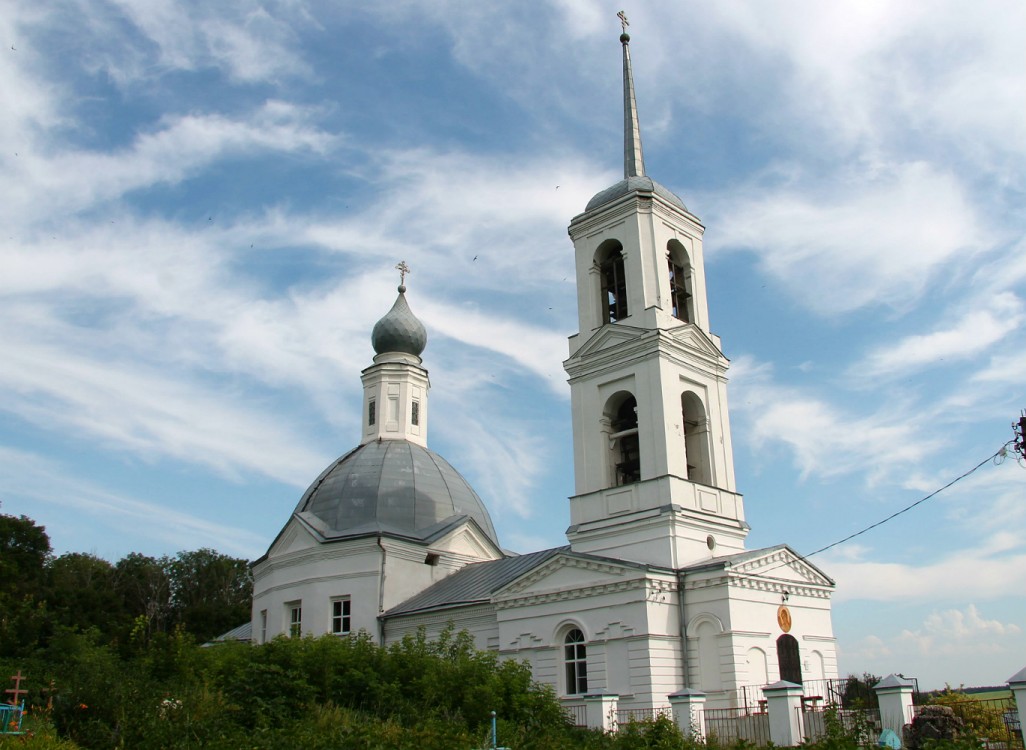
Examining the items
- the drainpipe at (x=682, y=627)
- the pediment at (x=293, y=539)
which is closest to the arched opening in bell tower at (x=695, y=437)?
the drainpipe at (x=682, y=627)

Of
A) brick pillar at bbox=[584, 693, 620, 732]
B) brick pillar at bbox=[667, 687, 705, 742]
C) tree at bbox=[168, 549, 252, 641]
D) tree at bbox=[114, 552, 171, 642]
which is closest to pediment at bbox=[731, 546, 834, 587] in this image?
brick pillar at bbox=[667, 687, 705, 742]

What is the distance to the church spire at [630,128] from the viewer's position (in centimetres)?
2495

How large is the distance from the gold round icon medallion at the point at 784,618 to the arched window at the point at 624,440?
4.32 m

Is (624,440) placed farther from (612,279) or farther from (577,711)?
(577,711)

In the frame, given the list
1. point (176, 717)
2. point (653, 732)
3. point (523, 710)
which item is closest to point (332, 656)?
point (523, 710)

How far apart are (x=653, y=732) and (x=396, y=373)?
816 inches

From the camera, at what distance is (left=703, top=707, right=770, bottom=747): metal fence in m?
15.3

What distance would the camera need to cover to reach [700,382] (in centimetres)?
2220

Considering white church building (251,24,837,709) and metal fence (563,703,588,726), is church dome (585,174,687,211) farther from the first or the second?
metal fence (563,703,588,726)

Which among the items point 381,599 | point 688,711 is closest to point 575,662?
point 688,711

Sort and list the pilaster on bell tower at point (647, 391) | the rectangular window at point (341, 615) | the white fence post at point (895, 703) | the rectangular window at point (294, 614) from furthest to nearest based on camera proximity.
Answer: the rectangular window at point (294, 614), the rectangular window at point (341, 615), the pilaster on bell tower at point (647, 391), the white fence post at point (895, 703)

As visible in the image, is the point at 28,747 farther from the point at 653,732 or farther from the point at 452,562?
the point at 452,562

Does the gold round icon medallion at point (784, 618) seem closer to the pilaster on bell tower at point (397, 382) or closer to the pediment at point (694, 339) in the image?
the pediment at point (694, 339)

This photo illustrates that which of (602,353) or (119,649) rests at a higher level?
(602,353)
